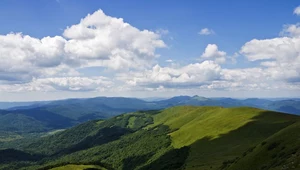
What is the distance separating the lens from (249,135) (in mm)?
183125

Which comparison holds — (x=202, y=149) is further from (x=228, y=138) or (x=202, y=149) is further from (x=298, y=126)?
(x=298, y=126)

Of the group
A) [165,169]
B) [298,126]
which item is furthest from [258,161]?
[165,169]

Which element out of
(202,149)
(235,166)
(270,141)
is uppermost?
(270,141)

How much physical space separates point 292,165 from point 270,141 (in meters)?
32.3

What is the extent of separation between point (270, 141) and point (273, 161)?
17.7 m

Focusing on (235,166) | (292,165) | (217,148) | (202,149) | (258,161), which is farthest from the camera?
(202,149)

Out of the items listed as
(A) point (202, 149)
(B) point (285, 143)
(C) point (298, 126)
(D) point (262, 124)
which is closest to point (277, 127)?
(D) point (262, 124)

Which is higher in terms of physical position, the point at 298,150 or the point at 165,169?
the point at 298,150

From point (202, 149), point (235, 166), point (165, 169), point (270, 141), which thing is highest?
point (270, 141)

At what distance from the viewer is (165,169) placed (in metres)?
199

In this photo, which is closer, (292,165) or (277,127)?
(292,165)

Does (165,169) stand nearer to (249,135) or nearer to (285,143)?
(249,135)

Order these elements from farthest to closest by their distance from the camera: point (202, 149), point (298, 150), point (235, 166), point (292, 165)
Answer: point (202, 149) → point (235, 166) → point (298, 150) → point (292, 165)

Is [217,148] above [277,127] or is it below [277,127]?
below
